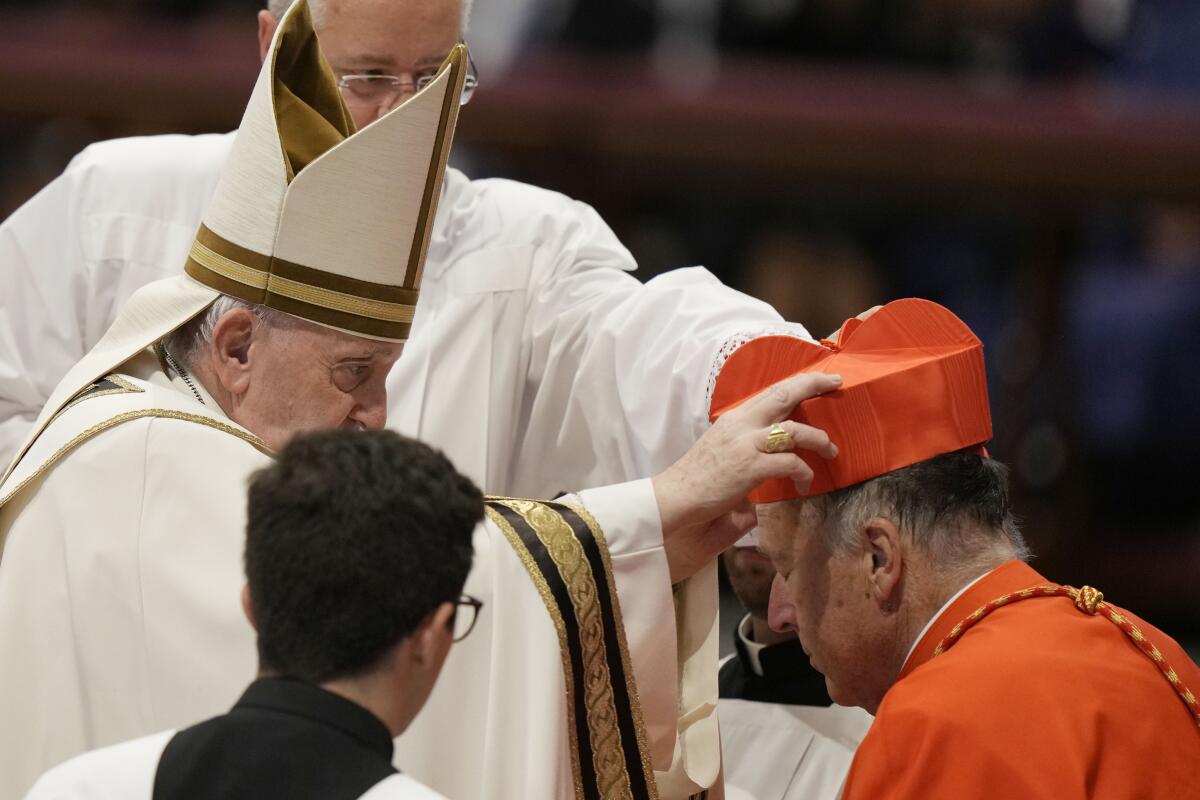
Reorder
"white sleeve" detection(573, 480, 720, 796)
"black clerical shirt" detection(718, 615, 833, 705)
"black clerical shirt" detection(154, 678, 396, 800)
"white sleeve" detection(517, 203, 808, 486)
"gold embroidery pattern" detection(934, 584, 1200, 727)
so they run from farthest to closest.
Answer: "black clerical shirt" detection(718, 615, 833, 705) < "white sleeve" detection(517, 203, 808, 486) < "white sleeve" detection(573, 480, 720, 796) < "gold embroidery pattern" detection(934, 584, 1200, 727) < "black clerical shirt" detection(154, 678, 396, 800)

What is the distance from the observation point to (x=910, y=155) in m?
7.82

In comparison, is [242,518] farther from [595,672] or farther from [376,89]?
[376,89]

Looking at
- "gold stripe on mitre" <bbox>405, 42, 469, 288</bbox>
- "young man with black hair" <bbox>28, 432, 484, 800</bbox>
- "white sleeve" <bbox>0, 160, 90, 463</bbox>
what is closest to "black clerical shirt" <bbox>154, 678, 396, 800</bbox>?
"young man with black hair" <bbox>28, 432, 484, 800</bbox>

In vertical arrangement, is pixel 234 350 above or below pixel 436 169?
below

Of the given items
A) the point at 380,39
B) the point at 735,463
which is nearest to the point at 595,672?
the point at 735,463

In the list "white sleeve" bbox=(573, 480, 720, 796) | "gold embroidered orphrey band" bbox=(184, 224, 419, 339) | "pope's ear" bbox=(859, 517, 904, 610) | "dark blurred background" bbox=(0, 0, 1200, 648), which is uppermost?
"gold embroidered orphrey band" bbox=(184, 224, 419, 339)

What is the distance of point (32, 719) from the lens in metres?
2.93

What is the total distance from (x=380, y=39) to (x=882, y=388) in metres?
1.27

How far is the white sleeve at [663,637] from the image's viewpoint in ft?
9.87

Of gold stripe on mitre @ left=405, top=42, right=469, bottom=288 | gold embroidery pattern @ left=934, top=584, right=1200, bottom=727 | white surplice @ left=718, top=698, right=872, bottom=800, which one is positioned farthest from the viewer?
white surplice @ left=718, top=698, right=872, bottom=800

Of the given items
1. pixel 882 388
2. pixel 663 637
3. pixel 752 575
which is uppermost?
pixel 882 388

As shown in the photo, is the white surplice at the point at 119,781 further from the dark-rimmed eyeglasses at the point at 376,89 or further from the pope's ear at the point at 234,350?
the dark-rimmed eyeglasses at the point at 376,89

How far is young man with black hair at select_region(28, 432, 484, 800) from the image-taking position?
→ 2.04 m

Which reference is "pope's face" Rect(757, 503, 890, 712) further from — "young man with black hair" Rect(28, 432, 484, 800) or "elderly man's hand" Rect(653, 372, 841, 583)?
"young man with black hair" Rect(28, 432, 484, 800)
